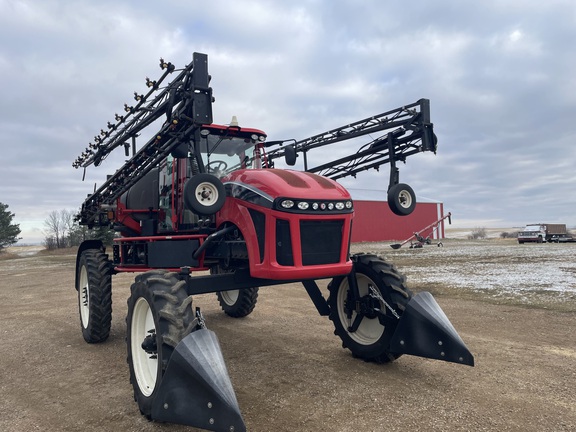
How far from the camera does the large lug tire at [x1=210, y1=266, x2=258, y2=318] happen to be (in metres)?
7.51

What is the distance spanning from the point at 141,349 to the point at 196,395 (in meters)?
1.19

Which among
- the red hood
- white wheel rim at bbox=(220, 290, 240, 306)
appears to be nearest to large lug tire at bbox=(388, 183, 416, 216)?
the red hood

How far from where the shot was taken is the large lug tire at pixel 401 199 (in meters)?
4.95

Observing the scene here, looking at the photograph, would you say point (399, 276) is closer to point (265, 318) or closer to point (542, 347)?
point (542, 347)

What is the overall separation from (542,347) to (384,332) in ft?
7.66

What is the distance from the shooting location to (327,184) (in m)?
4.53

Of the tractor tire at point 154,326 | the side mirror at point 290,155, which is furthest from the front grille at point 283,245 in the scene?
the side mirror at point 290,155

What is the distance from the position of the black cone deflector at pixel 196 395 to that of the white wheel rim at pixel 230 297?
4.43m

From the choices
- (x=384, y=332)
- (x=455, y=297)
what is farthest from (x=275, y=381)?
(x=455, y=297)

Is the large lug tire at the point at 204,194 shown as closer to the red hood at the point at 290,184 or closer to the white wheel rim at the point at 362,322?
the red hood at the point at 290,184

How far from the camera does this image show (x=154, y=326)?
3.79 m

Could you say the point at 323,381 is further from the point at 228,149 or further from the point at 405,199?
the point at 228,149

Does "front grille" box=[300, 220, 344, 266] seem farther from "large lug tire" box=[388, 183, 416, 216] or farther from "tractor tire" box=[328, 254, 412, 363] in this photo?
"large lug tire" box=[388, 183, 416, 216]

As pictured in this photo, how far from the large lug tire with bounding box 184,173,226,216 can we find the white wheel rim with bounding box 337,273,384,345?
6.78ft
